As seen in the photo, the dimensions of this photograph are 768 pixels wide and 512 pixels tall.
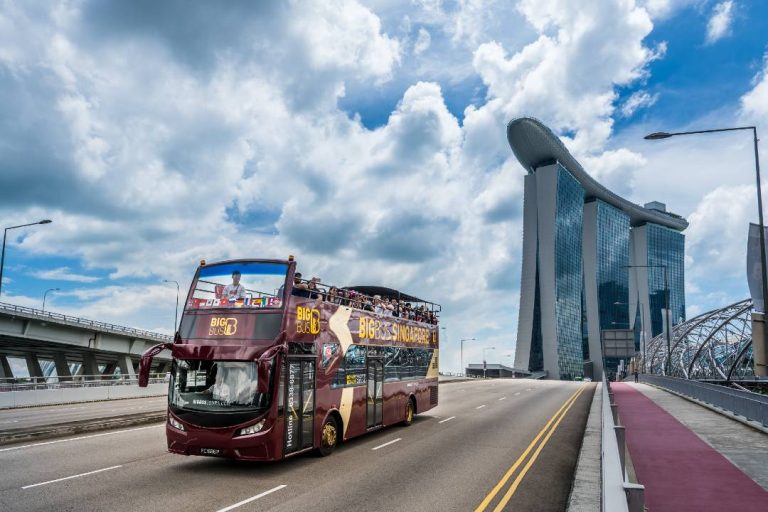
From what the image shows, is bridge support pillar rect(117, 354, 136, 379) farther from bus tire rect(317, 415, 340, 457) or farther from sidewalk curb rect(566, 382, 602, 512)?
sidewalk curb rect(566, 382, 602, 512)

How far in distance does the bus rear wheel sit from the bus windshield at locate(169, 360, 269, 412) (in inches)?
103

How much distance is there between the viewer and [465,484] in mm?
11219

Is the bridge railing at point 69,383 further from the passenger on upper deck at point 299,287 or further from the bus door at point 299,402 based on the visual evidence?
the passenger on upper deck at point 299,287

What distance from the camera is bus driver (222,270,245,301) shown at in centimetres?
1301

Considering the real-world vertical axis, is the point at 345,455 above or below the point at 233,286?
below

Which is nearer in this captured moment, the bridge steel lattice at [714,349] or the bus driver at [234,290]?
the bus driver at [234,290]

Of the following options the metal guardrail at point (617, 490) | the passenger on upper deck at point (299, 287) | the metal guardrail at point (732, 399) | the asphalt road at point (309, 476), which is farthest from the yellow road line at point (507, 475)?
the metal guardrail at point (732, 399)

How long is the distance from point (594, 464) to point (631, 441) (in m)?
4.33

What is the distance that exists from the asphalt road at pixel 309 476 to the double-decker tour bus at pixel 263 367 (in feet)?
2.41

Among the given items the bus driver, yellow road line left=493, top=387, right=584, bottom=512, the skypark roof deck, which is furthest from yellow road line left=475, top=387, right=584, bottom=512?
the skypark roof deck

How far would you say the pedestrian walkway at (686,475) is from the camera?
31.9 ft

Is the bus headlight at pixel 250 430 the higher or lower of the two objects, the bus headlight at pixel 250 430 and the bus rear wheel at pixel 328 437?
the higher

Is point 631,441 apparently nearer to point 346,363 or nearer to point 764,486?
point 764,486

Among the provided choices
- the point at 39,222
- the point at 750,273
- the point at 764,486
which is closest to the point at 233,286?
the point at 764,486
